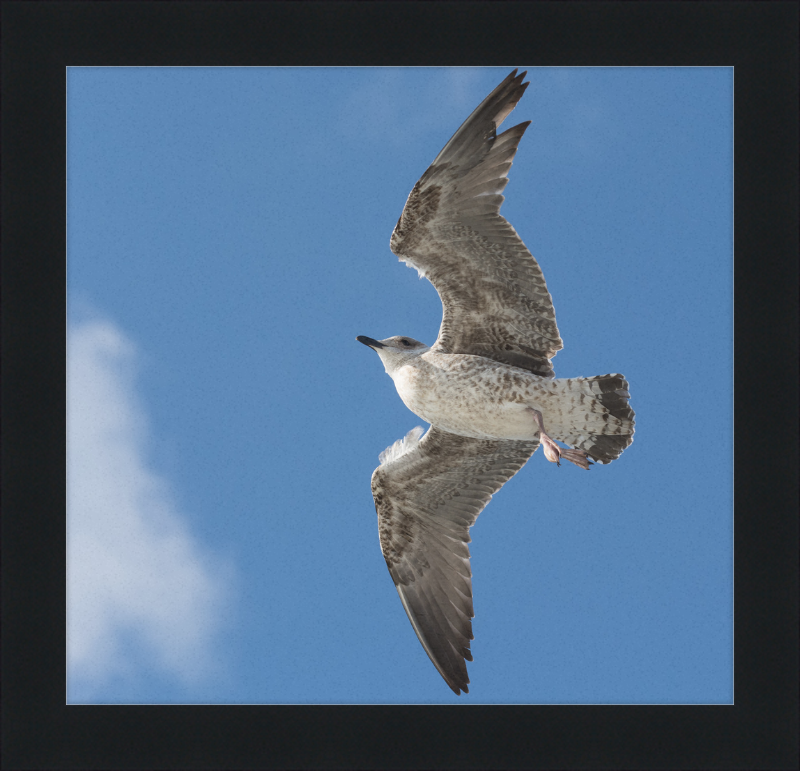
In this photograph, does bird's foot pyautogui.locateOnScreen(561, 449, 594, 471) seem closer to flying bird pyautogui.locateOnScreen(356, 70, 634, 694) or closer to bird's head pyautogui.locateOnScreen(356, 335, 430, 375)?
flying bird pyautogui.locateOnScreen(356, 70, 634, 694)

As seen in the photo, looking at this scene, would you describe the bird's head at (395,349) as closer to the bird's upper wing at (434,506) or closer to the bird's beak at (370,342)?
the bird's beak at (370,342)

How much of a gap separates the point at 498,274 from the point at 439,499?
2293 mm

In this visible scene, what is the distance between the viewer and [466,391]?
6.53m

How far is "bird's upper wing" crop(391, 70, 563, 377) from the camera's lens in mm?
6086

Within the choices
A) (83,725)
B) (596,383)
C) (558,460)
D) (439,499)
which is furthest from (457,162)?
(83,725)

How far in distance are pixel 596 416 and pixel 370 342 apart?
2.07 meters

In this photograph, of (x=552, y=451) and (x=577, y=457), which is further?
(x=577, y=457)

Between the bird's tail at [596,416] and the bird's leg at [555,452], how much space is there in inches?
5.1

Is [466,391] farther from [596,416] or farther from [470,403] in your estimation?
[596,416]

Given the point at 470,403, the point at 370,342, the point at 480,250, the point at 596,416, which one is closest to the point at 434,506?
the point at 470,403

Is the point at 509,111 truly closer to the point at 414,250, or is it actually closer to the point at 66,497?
the point at 414,250

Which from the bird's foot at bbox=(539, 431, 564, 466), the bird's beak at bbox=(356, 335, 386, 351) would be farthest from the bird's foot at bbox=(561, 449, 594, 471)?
the bird's beak at bbox=(356, 335, 386, 351)

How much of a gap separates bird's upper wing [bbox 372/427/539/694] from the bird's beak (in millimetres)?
991

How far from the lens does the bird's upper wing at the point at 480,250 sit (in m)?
6.09
